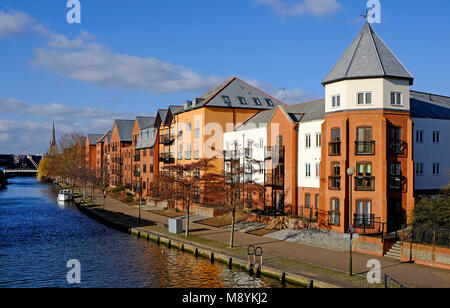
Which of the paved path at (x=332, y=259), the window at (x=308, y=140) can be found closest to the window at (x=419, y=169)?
the window at (x=308, y=140)

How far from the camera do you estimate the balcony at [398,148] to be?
117 feet

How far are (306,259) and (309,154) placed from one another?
1427 cm

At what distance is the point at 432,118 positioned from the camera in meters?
39.8

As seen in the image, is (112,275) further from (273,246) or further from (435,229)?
(435,229)

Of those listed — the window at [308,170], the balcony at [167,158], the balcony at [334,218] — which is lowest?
the balcony at [334,218]

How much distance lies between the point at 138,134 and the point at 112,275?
56969 mm

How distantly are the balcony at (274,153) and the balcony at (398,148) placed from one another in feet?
37.3

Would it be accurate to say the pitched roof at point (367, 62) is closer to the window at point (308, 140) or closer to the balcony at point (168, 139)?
the window at point (308, 140)

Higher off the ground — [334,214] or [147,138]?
[147,138]

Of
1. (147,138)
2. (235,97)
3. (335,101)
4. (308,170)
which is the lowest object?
(308,170)

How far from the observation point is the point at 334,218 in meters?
36.7

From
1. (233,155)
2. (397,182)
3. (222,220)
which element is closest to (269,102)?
(233,155)

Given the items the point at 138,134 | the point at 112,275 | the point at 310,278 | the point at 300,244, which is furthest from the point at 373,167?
the point at 138,134

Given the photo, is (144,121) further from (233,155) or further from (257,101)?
(233,155)
